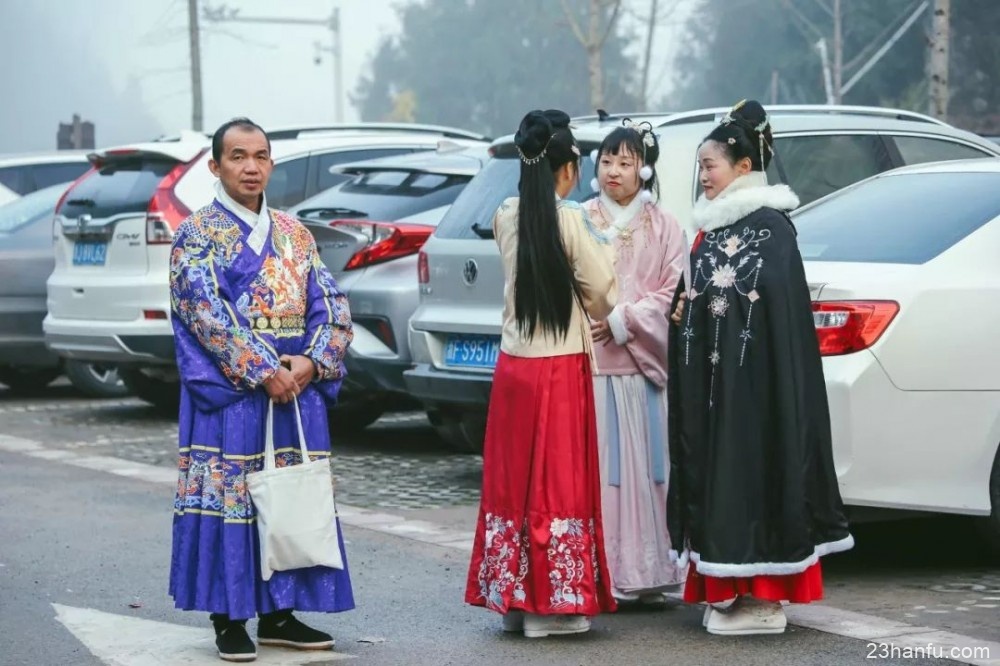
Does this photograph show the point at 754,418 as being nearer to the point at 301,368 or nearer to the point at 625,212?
the point at 625,212

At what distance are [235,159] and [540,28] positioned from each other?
9053 centimetres

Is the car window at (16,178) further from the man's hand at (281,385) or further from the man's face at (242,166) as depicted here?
the man's hand at (281,385)

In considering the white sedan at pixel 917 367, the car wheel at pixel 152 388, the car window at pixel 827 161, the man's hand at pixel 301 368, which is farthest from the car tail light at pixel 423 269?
the car wheel at pixel 152 388

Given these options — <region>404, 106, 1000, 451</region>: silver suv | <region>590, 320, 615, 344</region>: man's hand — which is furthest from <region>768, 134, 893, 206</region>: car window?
<region>590, 320, 615, 344</region>: man's hand

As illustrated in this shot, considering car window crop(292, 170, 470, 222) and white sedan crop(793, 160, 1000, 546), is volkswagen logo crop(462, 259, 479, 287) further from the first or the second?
white sedan crop(793, 160, 1000, 546)

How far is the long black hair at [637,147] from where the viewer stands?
6.52 m

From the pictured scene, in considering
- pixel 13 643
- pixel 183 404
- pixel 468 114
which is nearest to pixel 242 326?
pixel 183 404

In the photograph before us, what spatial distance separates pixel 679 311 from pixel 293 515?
4.90 feet

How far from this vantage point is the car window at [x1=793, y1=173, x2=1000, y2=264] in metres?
6.80

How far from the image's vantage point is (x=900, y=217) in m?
7.08

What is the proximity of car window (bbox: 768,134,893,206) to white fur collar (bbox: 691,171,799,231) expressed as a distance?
6.78 ft

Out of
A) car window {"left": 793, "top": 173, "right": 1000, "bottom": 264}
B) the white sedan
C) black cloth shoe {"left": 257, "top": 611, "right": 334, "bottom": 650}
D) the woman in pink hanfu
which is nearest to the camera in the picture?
black cloth shoe {"left": 257, "top": 611, "right": 334, "bottom": 650}

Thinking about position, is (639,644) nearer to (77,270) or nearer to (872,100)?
(77,270)

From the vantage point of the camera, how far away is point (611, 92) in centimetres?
9119
